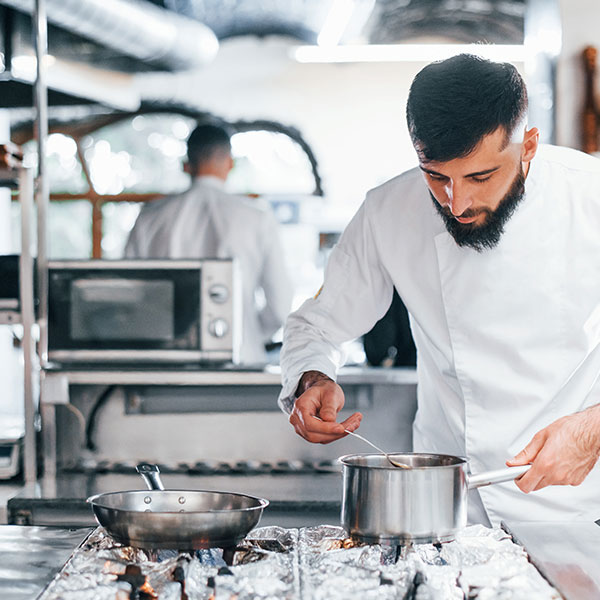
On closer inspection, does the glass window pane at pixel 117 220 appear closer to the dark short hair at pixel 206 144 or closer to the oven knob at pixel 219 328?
the dark short hair at pixel 206 144

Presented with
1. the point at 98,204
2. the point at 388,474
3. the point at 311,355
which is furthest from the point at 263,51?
the point at 388,474

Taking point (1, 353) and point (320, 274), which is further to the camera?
point (320, 274)

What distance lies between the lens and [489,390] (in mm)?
1616

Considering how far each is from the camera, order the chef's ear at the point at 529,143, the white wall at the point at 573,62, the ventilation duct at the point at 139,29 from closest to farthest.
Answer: the chef's ear at the point at 529,143
the white wall at the point at 573,62
the ventilation duct at the point at 139,29

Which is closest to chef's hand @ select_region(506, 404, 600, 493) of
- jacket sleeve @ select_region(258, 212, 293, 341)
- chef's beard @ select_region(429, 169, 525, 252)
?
chef's beard @ select_region(429, 169, 525, 252)

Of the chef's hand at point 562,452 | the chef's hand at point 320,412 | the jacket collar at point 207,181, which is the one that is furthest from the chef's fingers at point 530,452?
the jacket collar at point 207,181

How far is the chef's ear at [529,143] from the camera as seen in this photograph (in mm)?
1463

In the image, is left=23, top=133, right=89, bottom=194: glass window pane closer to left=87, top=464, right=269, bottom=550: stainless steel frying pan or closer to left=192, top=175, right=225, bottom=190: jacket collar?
left=192, top=175, right=225, bottom=190: jacket collar

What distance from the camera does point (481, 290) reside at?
5.35ft

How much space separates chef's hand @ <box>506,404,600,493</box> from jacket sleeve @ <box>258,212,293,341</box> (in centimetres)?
209

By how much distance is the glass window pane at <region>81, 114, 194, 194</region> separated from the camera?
7.43 meters

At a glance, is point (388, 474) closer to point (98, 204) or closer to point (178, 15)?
point (178, 15)

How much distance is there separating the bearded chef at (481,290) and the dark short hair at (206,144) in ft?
6.02

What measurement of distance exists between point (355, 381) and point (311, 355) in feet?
2.38
